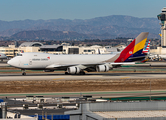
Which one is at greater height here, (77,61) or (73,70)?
(77,61)

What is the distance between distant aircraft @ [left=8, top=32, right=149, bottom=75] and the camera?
218 feet

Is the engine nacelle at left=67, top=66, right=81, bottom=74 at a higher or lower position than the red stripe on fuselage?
lower

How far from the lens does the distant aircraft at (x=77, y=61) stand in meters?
66.4

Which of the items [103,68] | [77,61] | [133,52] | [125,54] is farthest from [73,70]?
[133,52]

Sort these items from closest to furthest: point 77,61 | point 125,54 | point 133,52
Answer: point 77,61 < point 125,54 < point 133,52

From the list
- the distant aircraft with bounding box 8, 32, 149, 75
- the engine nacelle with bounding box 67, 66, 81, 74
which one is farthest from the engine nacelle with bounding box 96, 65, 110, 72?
the engine nacelle with bounding box 67, 66, 81, 74

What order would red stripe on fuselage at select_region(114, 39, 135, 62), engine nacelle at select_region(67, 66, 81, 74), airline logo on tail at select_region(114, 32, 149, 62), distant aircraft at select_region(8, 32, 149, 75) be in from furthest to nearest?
airline logo on tail at select_region(114, 32, 149, 62) → red stripe on fuselage at select_region(114, 39, 135, 62) → distant aircraft at select_region(8, 32, 149, 75) → engine nacelle at select_region(67, 66, 81, 74)

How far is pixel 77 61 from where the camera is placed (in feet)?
227

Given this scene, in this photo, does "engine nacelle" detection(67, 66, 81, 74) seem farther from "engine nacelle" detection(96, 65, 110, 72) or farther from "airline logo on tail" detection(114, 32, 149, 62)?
"airline logo on tail" detection(114, 32, 149, 62)

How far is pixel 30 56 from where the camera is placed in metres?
67.2

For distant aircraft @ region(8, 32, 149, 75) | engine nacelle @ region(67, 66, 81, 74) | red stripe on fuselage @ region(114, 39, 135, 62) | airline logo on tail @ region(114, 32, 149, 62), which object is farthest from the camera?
airline logo on tail @ region(114, 32, 149, 62)

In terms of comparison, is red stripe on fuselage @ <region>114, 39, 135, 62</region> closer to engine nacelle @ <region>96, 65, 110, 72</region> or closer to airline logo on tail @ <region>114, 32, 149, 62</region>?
airline logo on tail @ <region>114, 32, 149, 62</region>

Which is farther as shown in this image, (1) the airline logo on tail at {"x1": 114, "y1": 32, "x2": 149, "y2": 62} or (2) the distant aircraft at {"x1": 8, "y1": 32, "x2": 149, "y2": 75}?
(1) the airline logo on tail at {"x1": 114, "y1": 32, "x2": 149, "y2": 62}

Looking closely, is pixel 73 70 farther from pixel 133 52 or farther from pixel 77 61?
pixel 133 52
